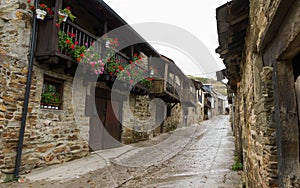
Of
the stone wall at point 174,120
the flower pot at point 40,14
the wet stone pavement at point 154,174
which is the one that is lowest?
the wet stone pavement at point 154,174

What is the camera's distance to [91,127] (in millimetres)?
7535

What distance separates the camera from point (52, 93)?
5.90 m

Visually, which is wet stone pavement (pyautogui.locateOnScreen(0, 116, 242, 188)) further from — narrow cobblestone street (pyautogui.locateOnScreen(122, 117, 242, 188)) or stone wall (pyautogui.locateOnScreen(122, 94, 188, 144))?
stone wall (pyautogui.locateOnScreen(122, 94, 188, 144))

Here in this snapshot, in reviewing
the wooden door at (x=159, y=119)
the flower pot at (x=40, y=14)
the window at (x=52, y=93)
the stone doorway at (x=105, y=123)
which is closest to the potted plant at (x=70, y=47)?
the flower pot at (x=40, y=14)

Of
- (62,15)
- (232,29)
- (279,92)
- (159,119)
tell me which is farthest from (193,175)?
(159,119)

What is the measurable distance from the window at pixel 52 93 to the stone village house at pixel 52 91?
0.09 ft

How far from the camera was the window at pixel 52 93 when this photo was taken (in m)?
5.66

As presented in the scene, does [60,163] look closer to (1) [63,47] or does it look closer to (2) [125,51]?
(1) [63,47]

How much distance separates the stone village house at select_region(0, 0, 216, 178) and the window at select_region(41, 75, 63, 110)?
0.03 meters

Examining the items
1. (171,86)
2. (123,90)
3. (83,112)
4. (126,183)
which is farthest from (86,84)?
(171,86)

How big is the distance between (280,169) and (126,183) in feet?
12.1

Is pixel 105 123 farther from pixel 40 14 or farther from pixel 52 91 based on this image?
pixel 40 14

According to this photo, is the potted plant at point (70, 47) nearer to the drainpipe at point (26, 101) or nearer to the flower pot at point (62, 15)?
the flower pot at point (62, 15)

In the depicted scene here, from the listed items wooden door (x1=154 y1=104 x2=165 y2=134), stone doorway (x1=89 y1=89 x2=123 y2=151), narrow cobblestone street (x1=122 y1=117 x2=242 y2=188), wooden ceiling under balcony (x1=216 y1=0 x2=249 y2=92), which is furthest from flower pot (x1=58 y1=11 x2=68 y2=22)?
wooden door (x1=154 y1=104 x2=165 y2=134)
